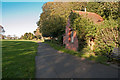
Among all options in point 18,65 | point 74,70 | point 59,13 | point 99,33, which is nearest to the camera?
point 74,70

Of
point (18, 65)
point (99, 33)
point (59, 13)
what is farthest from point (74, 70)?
point (59, 13)

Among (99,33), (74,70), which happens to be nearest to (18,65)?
(74,70)

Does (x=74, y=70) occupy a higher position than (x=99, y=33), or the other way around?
(x=99, y=33)

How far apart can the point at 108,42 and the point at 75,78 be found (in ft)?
17.2

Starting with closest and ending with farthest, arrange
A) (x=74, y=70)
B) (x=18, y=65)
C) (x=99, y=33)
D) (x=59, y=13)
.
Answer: (x=74, y=70) → (x=18, y=65) → (x=99, y=33) → (x=59, y=13)

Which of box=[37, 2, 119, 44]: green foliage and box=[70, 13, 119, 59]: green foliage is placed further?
box=[37, 2, 119, 44]: green foliage

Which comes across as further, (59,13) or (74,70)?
(59,13)

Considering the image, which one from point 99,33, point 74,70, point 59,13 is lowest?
point 74,70

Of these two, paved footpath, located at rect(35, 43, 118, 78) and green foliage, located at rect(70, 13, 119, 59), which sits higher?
green foliage, located at rect(70, 13, 119, 59)

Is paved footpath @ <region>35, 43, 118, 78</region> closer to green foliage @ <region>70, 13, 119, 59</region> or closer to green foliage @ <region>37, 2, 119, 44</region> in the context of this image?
green foliage @ <region>70, 13, 119, 59</region>

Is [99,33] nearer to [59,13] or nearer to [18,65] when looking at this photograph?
[18,65]

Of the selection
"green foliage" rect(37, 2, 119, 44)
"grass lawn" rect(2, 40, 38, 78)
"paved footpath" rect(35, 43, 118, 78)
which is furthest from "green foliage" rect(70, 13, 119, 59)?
"green foliage" rect(37, 2, 119, 44)

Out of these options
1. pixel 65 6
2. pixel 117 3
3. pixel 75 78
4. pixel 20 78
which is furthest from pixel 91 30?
pixel 65 6

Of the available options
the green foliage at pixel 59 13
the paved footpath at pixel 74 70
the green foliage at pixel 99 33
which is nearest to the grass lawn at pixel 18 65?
the paved footpath at pixel 74 70
